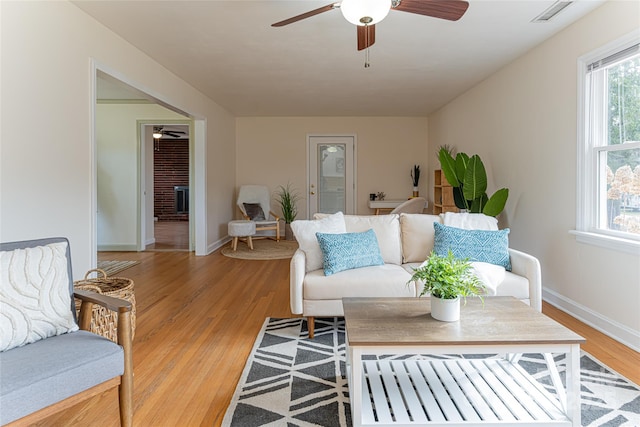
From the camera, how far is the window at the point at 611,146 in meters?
2.50

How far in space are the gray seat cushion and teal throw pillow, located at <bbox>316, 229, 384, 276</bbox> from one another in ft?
4.77

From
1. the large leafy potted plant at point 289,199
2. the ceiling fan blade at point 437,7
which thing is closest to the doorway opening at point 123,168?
the large leafy potted plant at point 289,199

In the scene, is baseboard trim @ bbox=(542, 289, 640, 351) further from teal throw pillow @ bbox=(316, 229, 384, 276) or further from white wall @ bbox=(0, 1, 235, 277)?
white wall @ bbox=(0, 1, 235, 277)

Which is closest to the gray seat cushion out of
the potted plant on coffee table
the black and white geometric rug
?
the black and white geometric rug

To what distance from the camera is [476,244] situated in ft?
8.96

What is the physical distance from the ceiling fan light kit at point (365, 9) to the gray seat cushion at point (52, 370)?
194 centimetres

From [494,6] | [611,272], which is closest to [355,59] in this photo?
[494,6]

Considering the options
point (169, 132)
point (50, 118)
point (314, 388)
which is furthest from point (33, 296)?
point (169, 132)

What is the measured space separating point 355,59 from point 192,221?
11.9 ft

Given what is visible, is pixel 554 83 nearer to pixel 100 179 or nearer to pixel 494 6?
pixel 494 6

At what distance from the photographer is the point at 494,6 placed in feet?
9.01

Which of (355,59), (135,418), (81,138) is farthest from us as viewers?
(355,59)

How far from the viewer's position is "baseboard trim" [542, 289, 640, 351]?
240cm

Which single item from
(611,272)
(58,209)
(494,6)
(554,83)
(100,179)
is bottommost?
(611,272)
